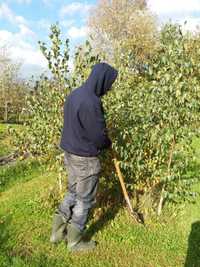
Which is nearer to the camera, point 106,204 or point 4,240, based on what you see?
point 4,240

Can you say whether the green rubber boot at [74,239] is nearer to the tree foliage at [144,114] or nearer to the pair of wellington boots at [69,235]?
the pair of wellington boots at [69,235]

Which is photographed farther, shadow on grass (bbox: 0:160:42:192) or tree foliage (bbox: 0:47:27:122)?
tree foliage (bbox: 0:47:27:122)

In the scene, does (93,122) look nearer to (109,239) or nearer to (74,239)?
(74,239)

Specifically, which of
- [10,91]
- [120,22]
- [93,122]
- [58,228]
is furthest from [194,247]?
[120,22]

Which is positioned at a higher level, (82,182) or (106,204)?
(82,182)

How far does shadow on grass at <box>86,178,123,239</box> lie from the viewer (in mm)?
6833

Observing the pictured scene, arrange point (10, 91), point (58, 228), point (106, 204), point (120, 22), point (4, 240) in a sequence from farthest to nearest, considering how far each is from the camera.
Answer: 1. point (120, 22)
2. point (10, 91)
3. point (106, 204)
4. point (4, 240)
5. point (58, 228)

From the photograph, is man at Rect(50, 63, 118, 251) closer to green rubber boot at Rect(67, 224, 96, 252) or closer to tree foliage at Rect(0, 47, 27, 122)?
green rubber boot at Rect(67, 224, 96, 252)

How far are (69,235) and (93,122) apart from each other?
163cm

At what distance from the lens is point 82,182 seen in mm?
5691

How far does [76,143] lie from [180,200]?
3.34 meters

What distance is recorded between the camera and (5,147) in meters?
20.7

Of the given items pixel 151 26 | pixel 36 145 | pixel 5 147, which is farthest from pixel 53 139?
pixel 151 26

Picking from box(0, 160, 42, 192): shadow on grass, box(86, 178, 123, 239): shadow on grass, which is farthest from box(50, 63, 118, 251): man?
box(0, 160, 42, 192): shadow on grass
